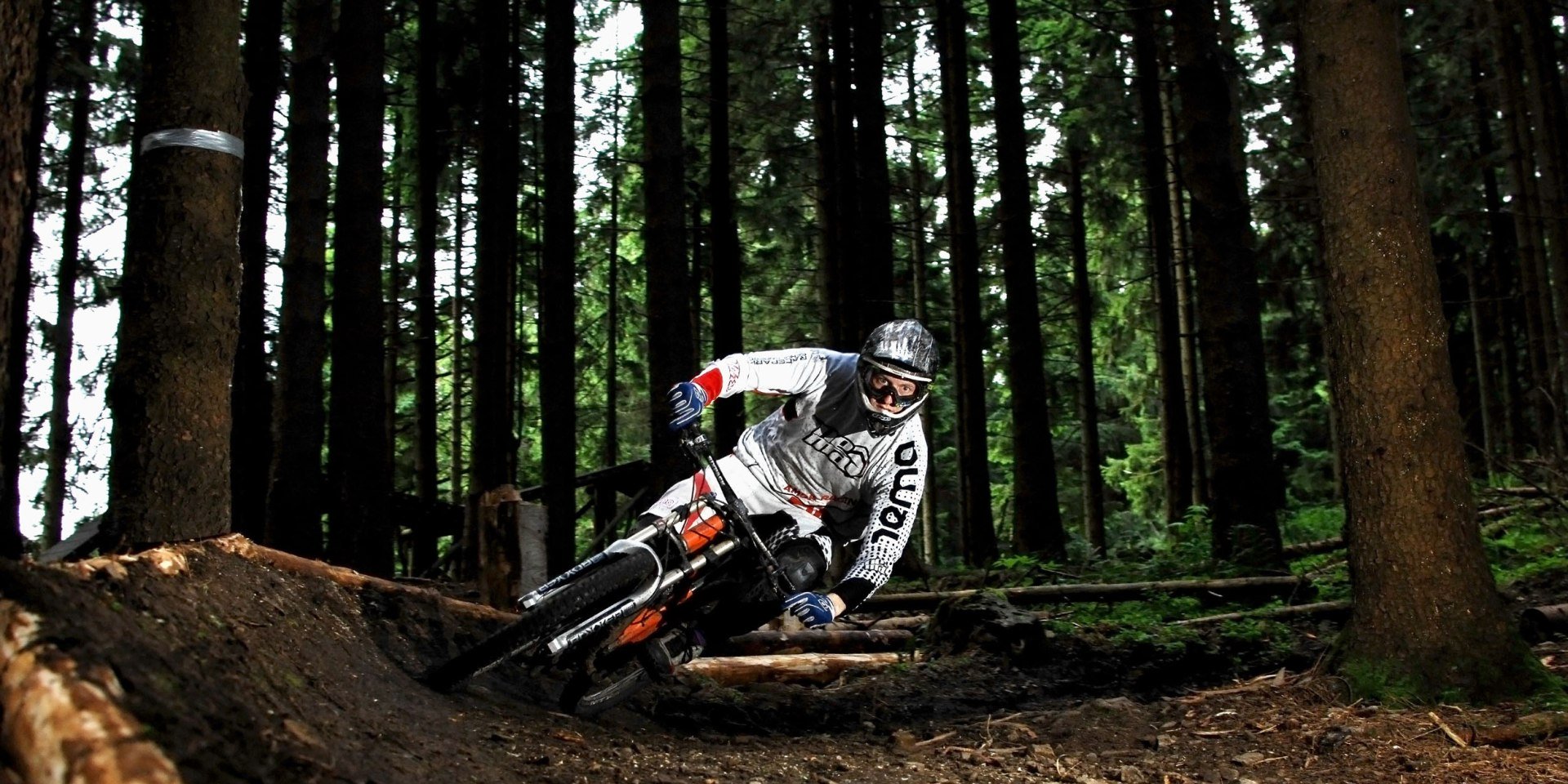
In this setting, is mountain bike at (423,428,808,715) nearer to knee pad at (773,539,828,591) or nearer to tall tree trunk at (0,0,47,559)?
knee pad at (773,539,828,591)

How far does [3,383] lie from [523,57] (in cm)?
2024

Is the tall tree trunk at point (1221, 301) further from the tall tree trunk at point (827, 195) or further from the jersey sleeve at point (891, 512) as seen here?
the tall tree trunk at point (827, 195)

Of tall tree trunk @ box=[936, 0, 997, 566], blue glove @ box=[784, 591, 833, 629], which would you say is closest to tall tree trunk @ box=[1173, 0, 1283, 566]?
tall tree trunk @ box=[936, 0, 997, 566]

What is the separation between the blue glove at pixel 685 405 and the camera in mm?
5535

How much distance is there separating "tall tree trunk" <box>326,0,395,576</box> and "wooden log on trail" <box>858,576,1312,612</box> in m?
5.14

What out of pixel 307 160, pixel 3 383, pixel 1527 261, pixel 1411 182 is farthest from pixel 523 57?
pixel 3 383

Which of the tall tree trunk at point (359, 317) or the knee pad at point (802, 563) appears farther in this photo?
the tall tree trunk at point (359, 317)

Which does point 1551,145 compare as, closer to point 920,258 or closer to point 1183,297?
point 1183,297

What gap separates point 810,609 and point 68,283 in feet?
55.3

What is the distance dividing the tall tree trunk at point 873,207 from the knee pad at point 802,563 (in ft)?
30.5

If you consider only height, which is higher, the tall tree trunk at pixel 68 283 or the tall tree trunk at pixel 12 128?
the tall tree trunk at pixel 68 283

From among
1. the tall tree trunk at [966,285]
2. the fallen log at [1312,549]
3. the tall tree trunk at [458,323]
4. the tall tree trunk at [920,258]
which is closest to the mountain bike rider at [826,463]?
the fallen log at [1312,549]

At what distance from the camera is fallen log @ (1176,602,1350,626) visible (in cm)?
861

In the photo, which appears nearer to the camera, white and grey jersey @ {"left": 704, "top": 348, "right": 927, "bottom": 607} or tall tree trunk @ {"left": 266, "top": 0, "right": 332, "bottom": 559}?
white and grey jersey @ {"left": 704, "top": 348, "right": 927, "bottom": 607}
